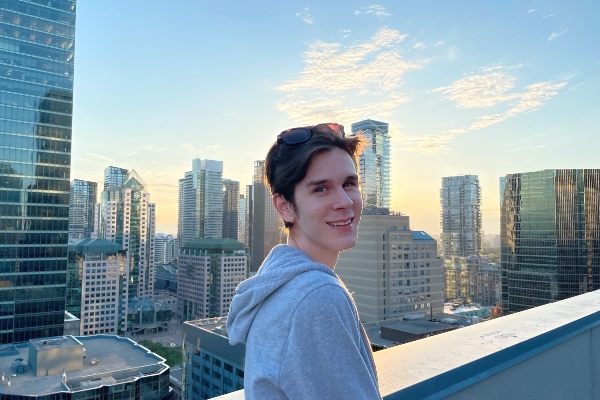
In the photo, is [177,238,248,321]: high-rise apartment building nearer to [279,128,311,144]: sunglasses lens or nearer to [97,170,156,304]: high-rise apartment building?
[97,170,156,304]: high-rise apartment building

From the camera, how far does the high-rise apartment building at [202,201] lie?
61062mm

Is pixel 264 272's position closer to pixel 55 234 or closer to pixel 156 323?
pixel 55 234

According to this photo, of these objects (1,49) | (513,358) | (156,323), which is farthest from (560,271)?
(1,49)

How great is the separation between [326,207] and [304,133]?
119mm

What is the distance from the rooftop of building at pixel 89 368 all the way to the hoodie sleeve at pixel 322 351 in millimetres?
18820

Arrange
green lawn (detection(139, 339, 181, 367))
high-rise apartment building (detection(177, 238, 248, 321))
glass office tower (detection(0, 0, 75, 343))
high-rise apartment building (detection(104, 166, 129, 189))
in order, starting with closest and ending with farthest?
glass office tower (detection(0, 0, 75, 343)), green lawn (detection(139, 339, 181, 367)), high-rise apartment building (detection(177, 238, 248, 321)), high-rise apartment building (detection(104, 166, 129, 189))

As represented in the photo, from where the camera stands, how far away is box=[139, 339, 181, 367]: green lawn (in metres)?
28.2

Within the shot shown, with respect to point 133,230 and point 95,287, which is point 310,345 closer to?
point 95,287

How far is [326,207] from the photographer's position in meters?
0.61

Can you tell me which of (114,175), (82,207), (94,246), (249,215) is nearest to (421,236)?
(94,246)

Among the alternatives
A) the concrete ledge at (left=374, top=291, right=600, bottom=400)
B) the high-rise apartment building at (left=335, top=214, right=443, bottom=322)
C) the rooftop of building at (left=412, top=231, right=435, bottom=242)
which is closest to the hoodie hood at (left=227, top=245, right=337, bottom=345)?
the concrete ledge at (left=374, top=291, right=600, bottom=400)

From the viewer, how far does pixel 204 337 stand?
1784cm

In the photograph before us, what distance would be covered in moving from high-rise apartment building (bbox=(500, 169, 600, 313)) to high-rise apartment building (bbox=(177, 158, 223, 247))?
41072 millimetres

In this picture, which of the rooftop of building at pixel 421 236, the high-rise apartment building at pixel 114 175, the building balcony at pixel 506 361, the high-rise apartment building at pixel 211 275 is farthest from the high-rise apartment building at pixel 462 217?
the building balcony at pixel 506 361
